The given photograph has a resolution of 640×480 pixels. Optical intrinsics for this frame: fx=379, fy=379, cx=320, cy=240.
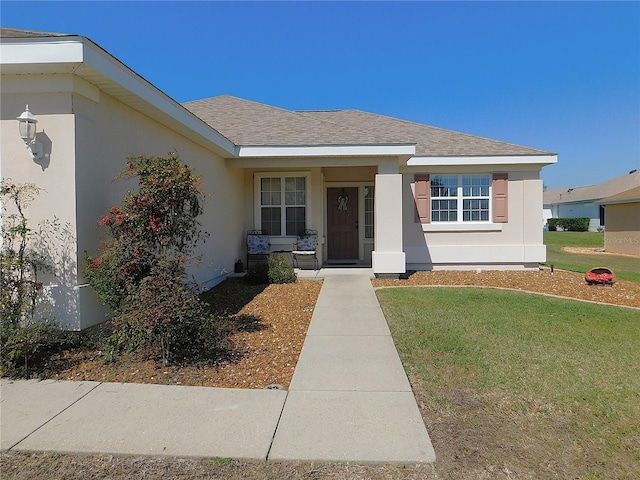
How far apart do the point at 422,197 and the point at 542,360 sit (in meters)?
7.78

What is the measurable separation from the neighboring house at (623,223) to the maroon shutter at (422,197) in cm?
1319

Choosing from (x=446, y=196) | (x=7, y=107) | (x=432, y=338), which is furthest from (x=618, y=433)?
(x=446, y=196)

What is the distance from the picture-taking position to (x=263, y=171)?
36.7 feet

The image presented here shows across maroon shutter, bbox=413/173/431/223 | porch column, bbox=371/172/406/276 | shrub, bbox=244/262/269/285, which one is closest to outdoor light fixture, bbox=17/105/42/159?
shrub, bbox=244/262/269/285

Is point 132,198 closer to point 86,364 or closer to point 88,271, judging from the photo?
point 88,271

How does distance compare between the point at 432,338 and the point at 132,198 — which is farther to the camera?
the point at 432,338

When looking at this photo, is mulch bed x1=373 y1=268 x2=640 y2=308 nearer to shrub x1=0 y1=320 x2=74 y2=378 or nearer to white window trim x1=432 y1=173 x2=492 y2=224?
white window trim x1=432 y1=173 x2=492 y2=224

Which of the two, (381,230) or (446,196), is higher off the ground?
(446,196)

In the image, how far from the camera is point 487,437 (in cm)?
299

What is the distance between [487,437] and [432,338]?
228 cm

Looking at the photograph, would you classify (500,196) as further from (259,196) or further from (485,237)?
(259,196)

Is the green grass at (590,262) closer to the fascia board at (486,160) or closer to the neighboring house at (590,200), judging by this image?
the fascia board at (486,160)

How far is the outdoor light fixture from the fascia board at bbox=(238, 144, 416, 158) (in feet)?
17.6

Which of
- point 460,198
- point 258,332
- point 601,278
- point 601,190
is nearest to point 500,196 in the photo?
point 460,198
